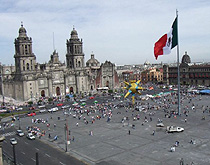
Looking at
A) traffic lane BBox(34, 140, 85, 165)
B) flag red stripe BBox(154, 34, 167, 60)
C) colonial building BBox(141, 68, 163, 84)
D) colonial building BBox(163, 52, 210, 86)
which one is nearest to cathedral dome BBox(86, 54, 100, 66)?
colonial building BBox(141, 68, 163, 84)

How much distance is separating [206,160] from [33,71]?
7283cm

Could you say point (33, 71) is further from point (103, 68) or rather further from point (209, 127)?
point (209, 127)

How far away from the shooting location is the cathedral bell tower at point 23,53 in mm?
88125

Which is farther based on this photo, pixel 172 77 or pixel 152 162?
pixel 172 77

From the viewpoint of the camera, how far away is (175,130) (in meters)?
40.2

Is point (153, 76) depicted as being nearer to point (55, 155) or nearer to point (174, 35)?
point (174, 35)

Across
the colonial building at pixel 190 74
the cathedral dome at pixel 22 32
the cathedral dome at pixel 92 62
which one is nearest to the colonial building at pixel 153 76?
the colonial building at pixel 190 74

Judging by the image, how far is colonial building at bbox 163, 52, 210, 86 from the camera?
4414 inches

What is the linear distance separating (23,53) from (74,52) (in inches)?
855

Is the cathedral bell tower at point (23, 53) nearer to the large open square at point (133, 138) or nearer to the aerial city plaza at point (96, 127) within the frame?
the aerial city plaza at point (96, 127)

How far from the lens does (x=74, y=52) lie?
10381 centimetres

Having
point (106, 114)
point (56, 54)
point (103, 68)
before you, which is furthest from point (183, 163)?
point (56, 54)

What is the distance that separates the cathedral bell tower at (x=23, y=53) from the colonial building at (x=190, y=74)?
224 feet

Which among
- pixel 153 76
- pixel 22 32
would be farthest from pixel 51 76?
pixel 153 76
